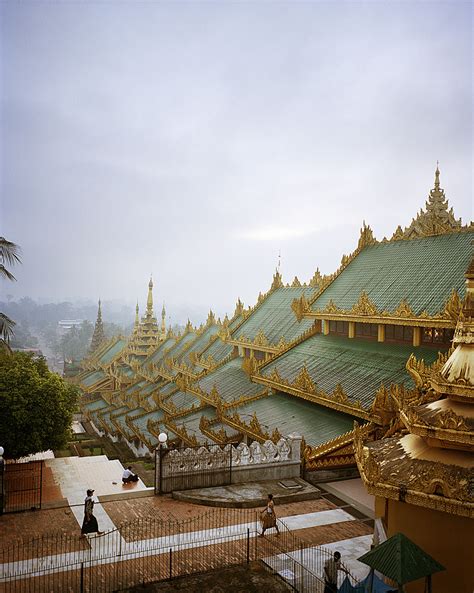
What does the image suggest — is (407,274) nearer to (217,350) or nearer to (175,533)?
(175,533)

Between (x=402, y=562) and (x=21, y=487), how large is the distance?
550 inches

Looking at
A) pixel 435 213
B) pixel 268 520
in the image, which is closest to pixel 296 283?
pixel 435 213

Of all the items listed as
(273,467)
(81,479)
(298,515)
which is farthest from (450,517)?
(81,479)

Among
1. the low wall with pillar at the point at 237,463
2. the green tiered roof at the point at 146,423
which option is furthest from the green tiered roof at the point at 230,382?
the low wall with pillar at the point at 237,463

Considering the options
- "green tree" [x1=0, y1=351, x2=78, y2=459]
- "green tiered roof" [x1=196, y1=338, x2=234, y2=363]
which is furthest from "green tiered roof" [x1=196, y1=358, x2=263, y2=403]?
"green tree" [x1=0, y1=351, x2=78, y2=459]

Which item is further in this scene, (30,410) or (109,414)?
(109,414)

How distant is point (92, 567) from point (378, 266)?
1655 centimetres

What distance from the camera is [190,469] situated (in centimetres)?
1625

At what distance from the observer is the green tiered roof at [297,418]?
714 inches

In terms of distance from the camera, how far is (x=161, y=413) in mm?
32125

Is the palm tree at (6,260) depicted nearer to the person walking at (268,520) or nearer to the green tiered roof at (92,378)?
the person walking at (268,520)

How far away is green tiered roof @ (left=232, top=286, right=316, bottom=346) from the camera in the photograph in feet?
93.4

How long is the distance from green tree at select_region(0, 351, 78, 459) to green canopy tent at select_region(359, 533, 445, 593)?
15108 millimetres

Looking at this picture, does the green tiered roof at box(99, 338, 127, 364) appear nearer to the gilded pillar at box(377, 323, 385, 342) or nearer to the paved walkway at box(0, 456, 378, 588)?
the gilded pillar at box(377, 323, 385, 342)
